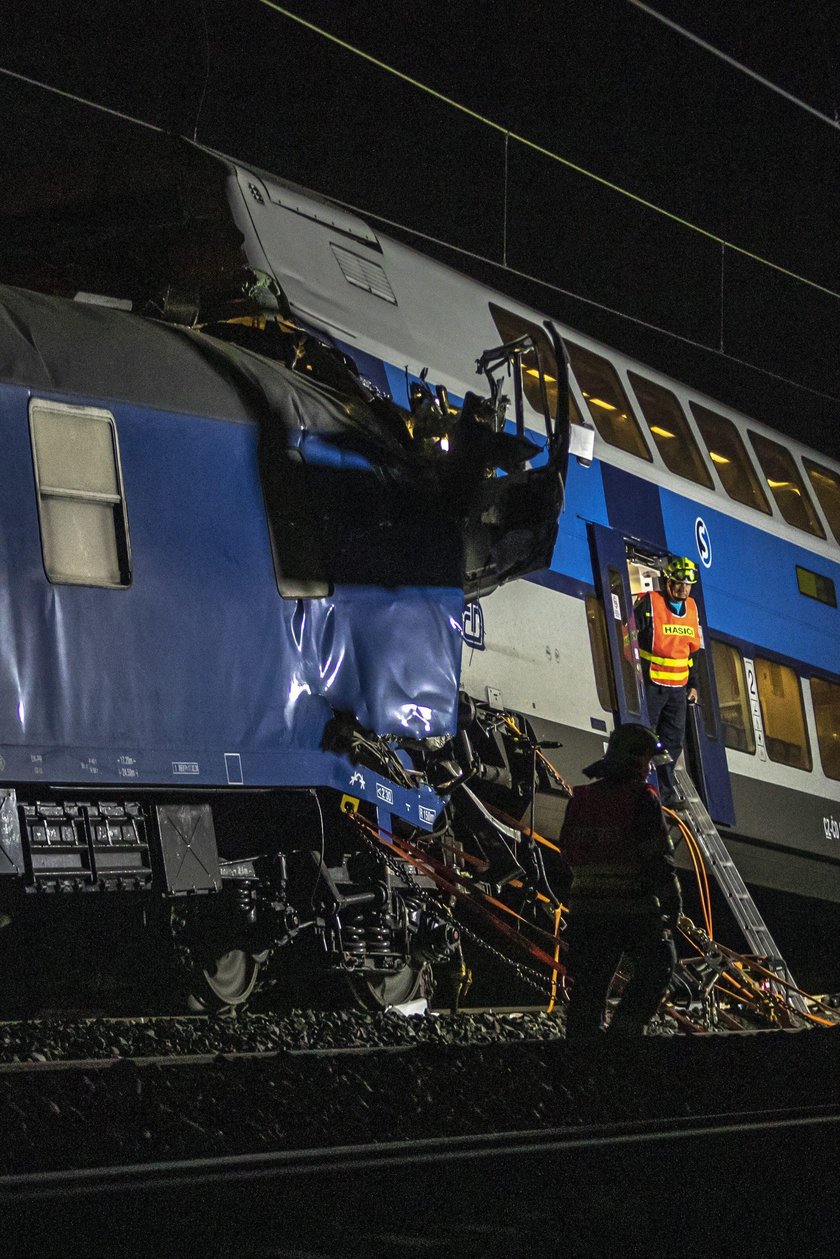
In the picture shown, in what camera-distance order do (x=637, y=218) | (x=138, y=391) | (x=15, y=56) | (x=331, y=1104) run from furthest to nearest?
(x=637, y=218) → (x=15, y=56) → (x=138, y=391) → (x=331, y=1104)

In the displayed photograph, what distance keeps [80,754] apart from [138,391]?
1864 mm

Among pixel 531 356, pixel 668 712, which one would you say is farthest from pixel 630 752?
pixel 531 356

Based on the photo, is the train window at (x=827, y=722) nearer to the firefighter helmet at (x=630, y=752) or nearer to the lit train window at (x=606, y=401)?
the lit train window at (x=606, y=401)

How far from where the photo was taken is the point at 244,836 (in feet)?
27.1

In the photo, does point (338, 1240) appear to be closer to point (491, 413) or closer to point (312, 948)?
point (312, 948)

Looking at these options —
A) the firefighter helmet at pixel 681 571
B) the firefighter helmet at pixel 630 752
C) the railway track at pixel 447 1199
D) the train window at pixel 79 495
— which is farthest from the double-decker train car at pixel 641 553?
the railway track at pixel 447 1199

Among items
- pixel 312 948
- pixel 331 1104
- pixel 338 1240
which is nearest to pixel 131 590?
pixel 312 948

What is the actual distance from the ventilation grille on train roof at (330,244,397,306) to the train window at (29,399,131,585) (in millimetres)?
3647

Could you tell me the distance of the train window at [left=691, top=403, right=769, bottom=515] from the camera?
14.6 m

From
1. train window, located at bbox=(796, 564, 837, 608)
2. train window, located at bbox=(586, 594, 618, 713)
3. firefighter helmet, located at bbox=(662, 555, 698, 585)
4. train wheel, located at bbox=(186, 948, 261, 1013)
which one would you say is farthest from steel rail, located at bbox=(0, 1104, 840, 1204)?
train window, located at bbox=(796, 564, 837, 608)

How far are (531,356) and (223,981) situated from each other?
6.05 meters

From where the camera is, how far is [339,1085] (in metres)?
5.57

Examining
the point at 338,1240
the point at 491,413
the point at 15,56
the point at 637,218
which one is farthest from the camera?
the point at 637,218

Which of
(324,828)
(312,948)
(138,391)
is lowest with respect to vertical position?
(312,948)
